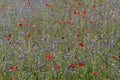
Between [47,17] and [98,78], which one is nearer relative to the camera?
[98,78]

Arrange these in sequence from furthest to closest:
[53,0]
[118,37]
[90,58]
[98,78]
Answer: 1. [53,0]
2. [118,37]
3. [90,58]
4. [98,78]

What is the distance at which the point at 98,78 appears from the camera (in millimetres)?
3535

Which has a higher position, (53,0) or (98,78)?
(53,0)

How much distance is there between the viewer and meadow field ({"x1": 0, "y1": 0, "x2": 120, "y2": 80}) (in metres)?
3.59

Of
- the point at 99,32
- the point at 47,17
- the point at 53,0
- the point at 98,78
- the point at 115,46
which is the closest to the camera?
the point at 98,78

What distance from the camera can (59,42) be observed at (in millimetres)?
4281

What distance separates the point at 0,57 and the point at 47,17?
1659 mm

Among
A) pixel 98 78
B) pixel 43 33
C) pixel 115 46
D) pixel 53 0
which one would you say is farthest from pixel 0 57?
pixel 53 0

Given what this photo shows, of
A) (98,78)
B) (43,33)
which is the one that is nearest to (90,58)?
(98,78)

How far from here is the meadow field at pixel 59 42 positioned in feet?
11.8

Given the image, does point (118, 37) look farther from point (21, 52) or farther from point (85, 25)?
point (21, 52)

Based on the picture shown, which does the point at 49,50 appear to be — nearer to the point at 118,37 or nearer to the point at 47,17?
the point at 118,37

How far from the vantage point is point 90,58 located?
386 centimetres

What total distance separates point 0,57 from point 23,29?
1099mm
